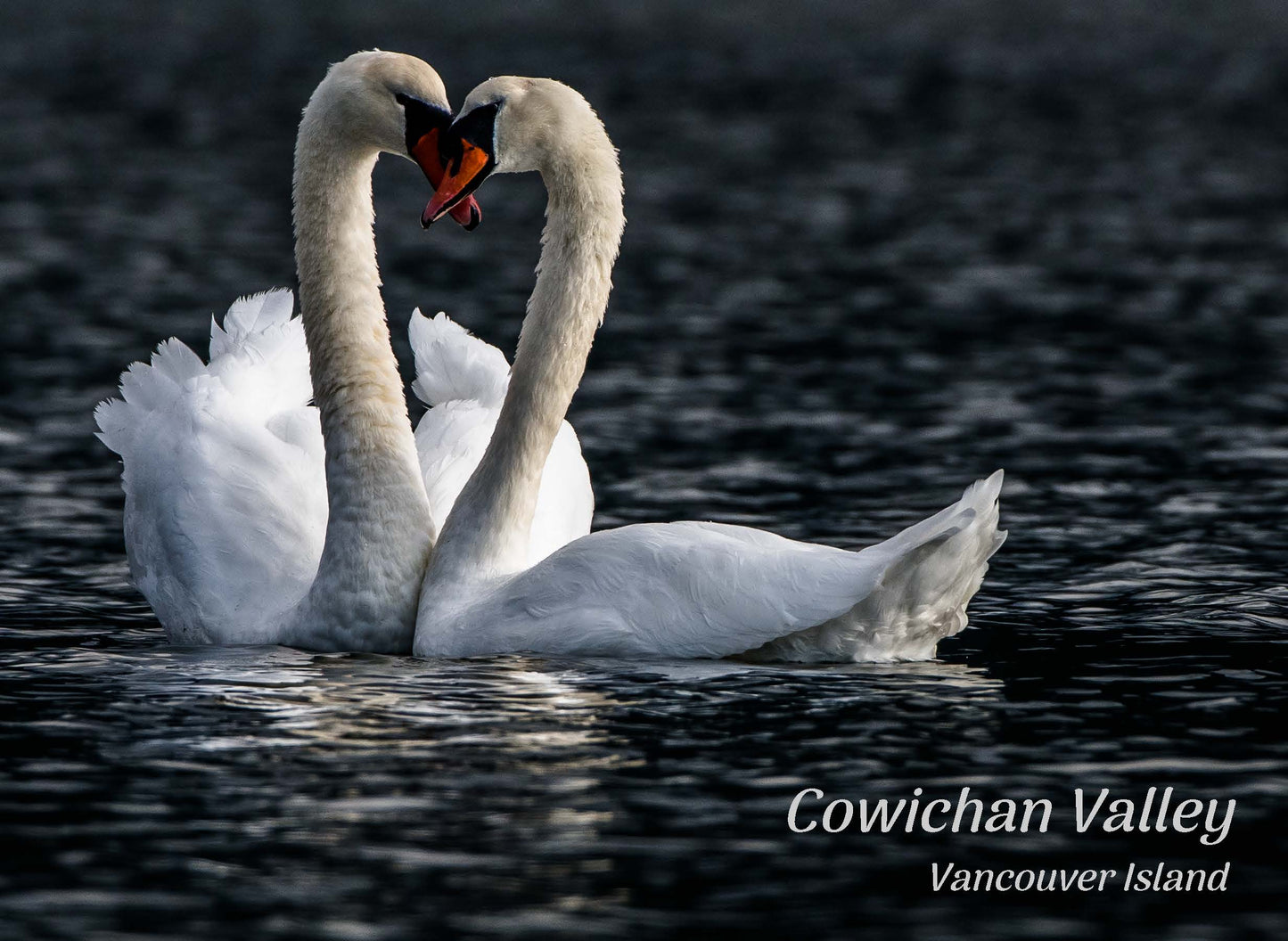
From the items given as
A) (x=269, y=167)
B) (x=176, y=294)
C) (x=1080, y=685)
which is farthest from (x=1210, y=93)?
(x=1080, y=685)

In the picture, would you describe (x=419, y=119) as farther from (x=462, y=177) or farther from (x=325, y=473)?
(x=325, y=473)

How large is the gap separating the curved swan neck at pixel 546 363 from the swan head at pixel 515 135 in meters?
0.03

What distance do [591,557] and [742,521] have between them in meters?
3.88

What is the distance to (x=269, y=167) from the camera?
32.8 metres

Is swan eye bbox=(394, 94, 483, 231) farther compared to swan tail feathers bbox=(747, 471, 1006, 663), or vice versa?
swan eye bbox=(394, 94, 483, 231)

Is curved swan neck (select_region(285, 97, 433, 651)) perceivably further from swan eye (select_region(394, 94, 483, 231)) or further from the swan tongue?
the swan tongue

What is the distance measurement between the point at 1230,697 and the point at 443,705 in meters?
3.19

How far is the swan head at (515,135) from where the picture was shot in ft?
33.3

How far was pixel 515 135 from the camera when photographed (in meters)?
10.4

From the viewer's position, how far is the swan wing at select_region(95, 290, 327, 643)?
35.2 feet

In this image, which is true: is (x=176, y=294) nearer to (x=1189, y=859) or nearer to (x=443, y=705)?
(x=443, y=705)

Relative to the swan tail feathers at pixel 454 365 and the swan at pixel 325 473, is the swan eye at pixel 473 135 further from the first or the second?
the swan tail feathers at pixel 454 365

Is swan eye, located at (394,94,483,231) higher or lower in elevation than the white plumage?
higher

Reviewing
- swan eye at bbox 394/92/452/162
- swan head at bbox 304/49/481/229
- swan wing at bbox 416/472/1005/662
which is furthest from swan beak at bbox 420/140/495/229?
swan wing at bbox 416/472/1005/662
